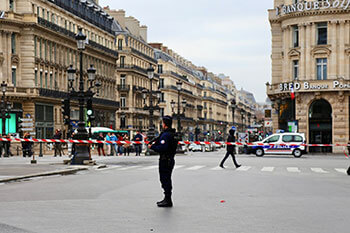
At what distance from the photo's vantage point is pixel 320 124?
2306 inches

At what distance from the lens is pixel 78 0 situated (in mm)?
78625

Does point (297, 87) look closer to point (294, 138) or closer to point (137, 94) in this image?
point (294, 138)

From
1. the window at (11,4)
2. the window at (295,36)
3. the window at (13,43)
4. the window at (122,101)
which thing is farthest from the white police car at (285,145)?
the window at (122,101)

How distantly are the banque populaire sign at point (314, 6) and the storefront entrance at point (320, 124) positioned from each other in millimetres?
7688

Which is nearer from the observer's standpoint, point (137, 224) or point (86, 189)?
point (137, 224)

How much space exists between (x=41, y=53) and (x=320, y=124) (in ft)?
90.5

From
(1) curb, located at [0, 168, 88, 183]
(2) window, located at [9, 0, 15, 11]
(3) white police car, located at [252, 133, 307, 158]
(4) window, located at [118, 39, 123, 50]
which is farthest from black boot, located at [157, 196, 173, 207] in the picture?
(4) window, located at [118, 39, 123, 50]

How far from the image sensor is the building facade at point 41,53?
6303cm

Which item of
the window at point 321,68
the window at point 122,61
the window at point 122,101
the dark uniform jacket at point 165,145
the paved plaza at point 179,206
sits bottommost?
the paved plaza at point 179,206

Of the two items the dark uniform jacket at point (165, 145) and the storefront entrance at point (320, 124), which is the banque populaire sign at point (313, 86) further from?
the dark uniform jacket at point (165, 145)

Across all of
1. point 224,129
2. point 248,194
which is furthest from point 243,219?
point 224,129

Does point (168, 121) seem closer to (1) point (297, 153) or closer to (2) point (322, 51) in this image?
(1) point (297, 153)

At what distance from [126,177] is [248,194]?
6.75m

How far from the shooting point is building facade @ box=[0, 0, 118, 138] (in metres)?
63.0
